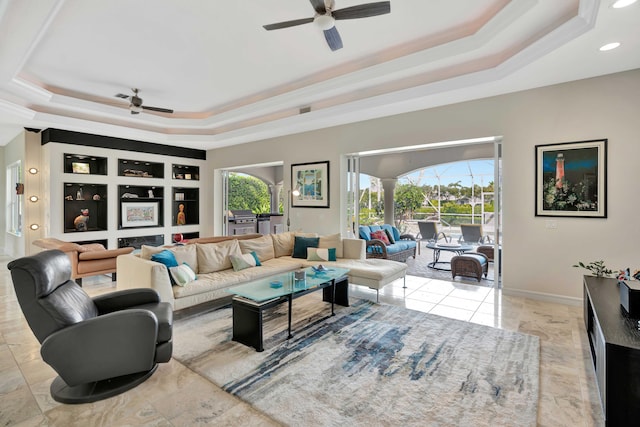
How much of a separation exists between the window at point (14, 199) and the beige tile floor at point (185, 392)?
472 cm

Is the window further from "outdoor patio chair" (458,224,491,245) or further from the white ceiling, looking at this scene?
"outdoor patio chair" (458,224,491,245)

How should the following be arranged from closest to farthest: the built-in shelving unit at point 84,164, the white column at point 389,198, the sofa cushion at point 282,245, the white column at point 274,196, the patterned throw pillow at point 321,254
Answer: the patterned throw pillow at point 321,254 < the sofa cushion at point 282,245 < the built-in shelving unit at point 84,164 < the white column at point 389,198 < the white column at point 274,196

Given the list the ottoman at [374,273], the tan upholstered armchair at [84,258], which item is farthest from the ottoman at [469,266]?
the tan upholstered armchair at [84,258]

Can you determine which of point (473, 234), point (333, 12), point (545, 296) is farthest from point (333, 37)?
point (473, 234)

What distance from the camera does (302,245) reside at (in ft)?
18.4

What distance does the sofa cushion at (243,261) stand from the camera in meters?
4.59

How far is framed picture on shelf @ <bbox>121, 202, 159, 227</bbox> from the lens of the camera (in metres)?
7.39

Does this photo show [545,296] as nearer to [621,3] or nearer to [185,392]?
[621,3]

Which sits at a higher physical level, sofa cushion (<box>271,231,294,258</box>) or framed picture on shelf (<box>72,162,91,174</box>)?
framed picture on shelf (<box>72,162,91,174</box>)

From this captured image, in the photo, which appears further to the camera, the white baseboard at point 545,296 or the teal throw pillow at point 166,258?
the white baseboard at point 545,296

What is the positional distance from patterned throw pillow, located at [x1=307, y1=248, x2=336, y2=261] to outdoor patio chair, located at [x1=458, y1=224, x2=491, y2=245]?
397cm

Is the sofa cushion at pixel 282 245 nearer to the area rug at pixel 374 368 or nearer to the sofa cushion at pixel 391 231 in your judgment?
the area rug at pixel 374 368

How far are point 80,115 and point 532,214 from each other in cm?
808

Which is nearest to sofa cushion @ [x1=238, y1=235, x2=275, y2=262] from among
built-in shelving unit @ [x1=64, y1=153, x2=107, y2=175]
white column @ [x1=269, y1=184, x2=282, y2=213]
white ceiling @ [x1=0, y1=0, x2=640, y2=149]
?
white ceiling @ [x1=0, y1=0, x2=640, y2=149]
